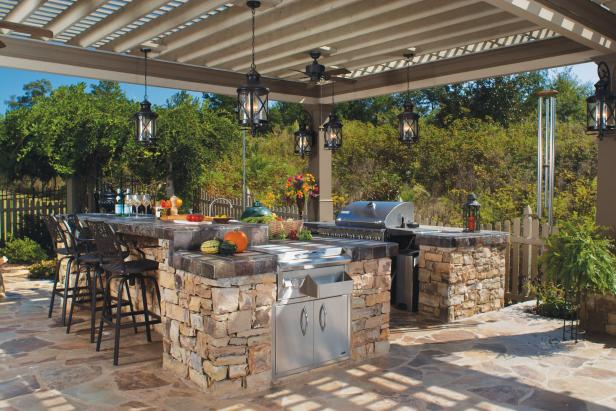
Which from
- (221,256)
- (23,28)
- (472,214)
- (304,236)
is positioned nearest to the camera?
(221,256)

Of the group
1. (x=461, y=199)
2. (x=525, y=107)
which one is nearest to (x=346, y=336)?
(x=461, y=199)

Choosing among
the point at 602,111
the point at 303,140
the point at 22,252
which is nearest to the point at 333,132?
the point at 303,140

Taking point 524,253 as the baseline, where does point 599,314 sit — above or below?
below

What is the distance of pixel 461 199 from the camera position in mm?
11820

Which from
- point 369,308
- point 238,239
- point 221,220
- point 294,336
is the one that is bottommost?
point 294,336

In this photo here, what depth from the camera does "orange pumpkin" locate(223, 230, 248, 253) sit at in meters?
3.81

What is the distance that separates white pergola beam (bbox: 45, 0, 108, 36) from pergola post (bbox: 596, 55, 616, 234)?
4745 millimetres

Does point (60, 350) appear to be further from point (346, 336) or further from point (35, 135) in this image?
point (35, 135)

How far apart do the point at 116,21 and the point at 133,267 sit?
243cm

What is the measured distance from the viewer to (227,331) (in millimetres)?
3461

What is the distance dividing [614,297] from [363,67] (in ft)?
13.4

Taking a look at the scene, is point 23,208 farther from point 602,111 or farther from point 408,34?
point 602,111

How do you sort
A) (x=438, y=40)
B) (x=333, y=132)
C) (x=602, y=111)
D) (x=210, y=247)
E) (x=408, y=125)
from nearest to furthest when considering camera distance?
(x=210, y=247), (x=602, y=111), (x=438, y=40), (x=408, y=125), (x=333, y=132)

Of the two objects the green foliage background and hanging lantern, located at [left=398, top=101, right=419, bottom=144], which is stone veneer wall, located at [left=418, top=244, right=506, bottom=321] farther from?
the green foliage background
